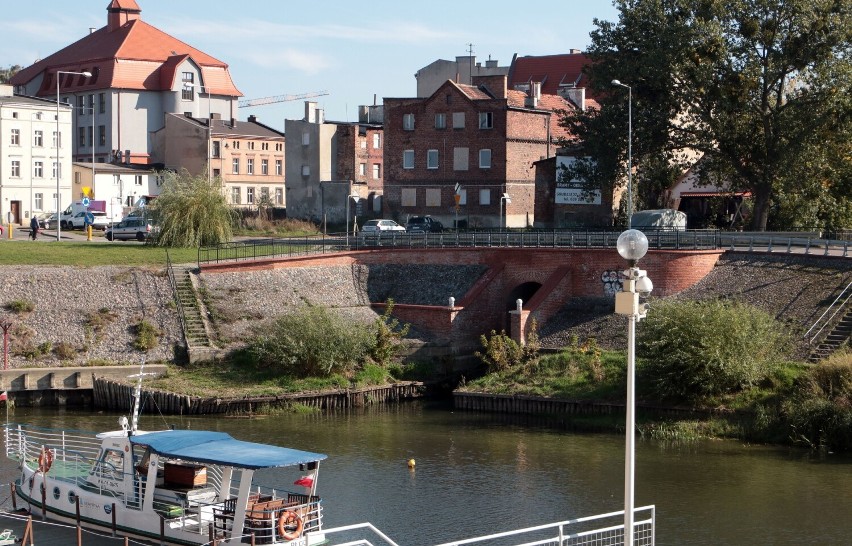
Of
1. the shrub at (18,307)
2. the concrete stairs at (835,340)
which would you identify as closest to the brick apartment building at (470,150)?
the concrete stairs at (835,340)

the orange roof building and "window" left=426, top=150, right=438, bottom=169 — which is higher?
the orange roof building

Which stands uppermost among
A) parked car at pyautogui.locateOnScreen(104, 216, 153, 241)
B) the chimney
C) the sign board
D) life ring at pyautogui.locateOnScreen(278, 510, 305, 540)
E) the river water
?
the chimney

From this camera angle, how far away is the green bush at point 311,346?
4700cm

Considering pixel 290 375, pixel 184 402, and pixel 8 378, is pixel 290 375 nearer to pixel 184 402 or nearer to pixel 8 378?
pixel 184 402

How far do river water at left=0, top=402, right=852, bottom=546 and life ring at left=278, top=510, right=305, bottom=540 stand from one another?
427cm

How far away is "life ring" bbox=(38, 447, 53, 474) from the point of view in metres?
29.0

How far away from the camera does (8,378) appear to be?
4381cm

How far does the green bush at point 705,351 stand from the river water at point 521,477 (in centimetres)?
249

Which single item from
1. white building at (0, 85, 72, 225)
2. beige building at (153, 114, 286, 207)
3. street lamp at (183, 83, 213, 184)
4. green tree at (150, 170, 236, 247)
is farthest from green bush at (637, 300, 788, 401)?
beige building at (153, 114, 286, 207)

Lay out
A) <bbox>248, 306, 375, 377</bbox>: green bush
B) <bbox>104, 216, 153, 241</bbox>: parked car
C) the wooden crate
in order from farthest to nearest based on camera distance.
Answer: <bbox>104, 216, 153, 241</bbox>: parked car → <bbox>248, 306, 375, 377</bbox>: green bush → the wooden crate

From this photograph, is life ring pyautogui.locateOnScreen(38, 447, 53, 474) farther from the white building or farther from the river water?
the white building

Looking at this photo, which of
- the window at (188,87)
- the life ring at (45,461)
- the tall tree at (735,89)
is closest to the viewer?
the life ring at (45,461)

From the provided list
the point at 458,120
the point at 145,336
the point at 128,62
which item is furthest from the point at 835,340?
the point at 128,62

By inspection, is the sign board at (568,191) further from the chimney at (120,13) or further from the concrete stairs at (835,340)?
the chimney at (120,13)
